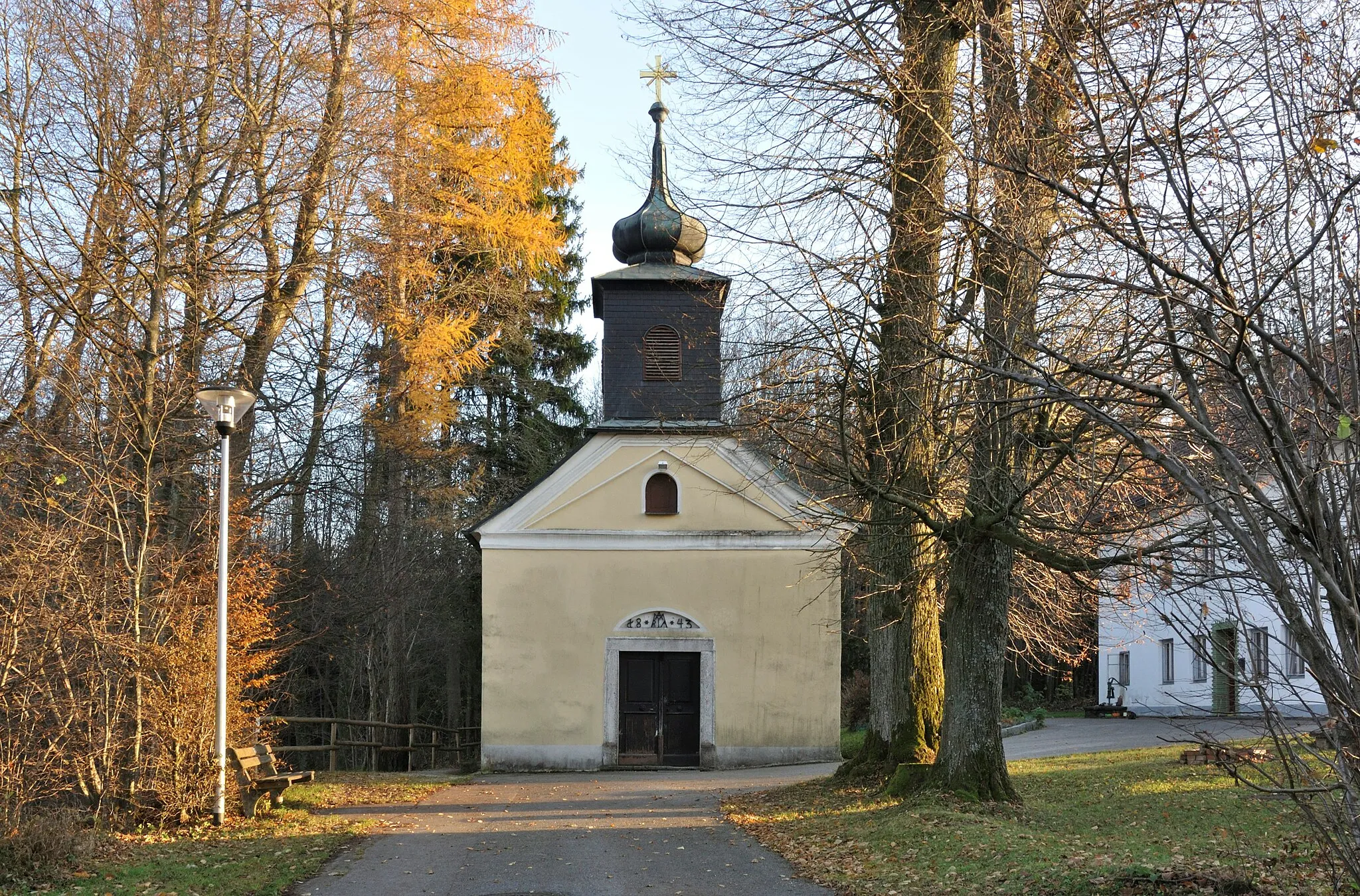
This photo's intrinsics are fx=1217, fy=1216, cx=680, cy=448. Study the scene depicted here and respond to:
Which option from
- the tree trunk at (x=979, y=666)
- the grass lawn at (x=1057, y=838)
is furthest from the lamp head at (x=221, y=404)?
the tree trunk at (x=979, y=666)

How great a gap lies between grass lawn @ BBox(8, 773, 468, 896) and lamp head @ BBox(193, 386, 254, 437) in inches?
148

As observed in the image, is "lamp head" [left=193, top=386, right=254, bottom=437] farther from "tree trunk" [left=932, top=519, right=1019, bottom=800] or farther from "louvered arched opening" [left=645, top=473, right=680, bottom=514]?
"louvered arched opening" [left=645, top=473, right=680, bottom=514]

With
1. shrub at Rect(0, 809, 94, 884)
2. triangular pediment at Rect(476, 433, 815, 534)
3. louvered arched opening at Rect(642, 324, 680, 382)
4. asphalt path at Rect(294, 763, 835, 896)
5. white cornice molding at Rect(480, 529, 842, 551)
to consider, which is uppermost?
louvered arched opening at Rect(642, 324, 680, 382)

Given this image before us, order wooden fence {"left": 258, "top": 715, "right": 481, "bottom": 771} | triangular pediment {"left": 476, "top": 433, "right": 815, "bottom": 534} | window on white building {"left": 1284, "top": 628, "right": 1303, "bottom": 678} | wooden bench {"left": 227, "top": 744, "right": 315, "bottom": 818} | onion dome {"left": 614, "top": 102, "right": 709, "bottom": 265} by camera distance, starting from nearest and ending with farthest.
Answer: window on white building {"left": 1284, "top": 628, "right": 1303, "bottom": 678} < wooden bench {"left": 227, "top": 744, "right": 315, "bottom": 818} < wooden fence {"left": 258, "top": 715, "right": 481, "bottom": 771} < triangular pediment {"left": 476, "top": 433, "right": 815, "bottom": 534} < onion dome {"left": 614, "top": 102, "right": 709, "bottom": 265}

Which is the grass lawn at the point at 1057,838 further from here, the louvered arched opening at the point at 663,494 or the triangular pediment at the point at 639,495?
the louvered arched opening at the point at 663,494

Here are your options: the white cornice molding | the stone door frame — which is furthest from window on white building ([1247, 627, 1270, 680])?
the stone door frame

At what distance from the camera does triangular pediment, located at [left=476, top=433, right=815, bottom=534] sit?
2269 centimetres

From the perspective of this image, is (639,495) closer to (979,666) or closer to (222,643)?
(979,666)

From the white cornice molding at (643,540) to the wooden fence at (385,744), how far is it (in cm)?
406

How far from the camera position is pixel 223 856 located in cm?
997

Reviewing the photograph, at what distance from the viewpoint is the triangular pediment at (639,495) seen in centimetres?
2269

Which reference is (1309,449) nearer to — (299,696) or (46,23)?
(46,23)

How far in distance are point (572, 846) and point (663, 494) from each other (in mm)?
11954

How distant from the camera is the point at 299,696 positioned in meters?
29.0
